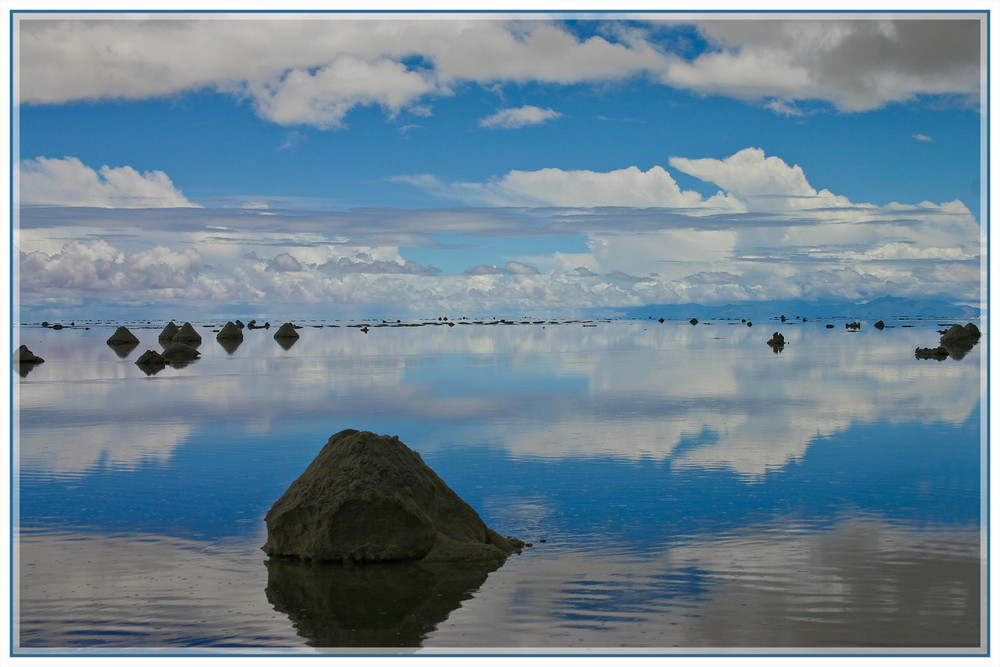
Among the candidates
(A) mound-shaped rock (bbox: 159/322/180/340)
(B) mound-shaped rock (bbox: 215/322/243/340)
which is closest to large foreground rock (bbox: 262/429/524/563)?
(A) mound-shaped rock (bbox: 159/322/180/340)

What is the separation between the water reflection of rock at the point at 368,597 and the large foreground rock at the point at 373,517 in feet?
0.69

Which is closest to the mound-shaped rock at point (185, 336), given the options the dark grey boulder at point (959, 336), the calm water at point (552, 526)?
the calm water at point (552, 526)

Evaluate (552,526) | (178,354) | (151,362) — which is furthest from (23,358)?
(552,526)

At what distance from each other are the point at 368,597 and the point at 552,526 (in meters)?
3.71

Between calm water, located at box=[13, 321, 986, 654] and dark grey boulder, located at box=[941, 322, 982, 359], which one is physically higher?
dark grey boulder, located at box=[941, 322, 982, 359]

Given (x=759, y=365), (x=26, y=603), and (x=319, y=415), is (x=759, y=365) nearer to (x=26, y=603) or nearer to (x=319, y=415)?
(x=319, y=415)

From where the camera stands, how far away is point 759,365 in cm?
4862

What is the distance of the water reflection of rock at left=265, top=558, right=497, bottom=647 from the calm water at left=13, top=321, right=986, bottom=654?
4 cm

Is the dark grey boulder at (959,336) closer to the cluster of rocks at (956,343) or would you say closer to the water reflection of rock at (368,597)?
the cluster of rocks at (956,343)

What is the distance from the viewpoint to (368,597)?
1002cm

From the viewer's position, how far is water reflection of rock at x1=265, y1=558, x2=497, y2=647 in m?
8.93

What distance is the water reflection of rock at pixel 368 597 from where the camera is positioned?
8930 mm

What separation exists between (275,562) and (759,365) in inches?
1613

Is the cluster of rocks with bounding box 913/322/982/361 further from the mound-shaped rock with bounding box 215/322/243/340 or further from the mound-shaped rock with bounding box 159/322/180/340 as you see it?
the mound-shaped rock with bounding box 215/322/243/340
